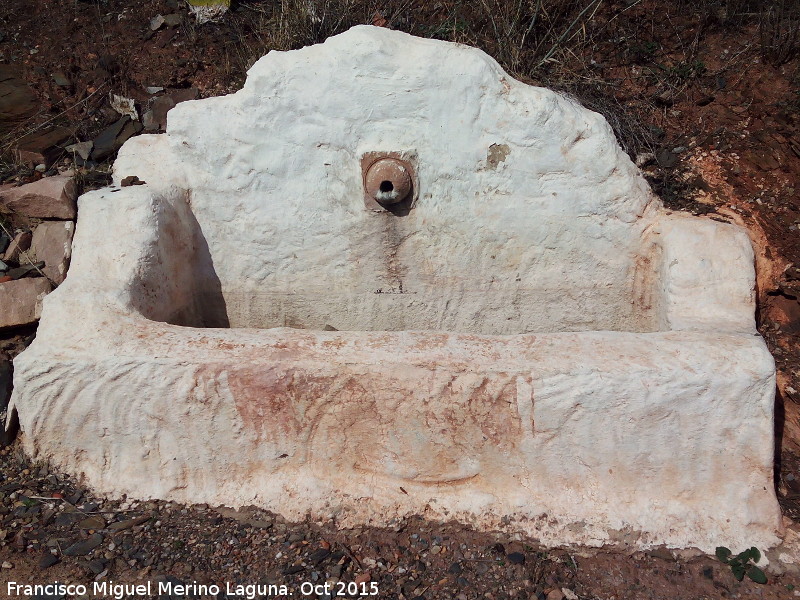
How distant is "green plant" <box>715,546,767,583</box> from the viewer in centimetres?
223

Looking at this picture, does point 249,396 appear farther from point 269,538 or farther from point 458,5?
point 458,5

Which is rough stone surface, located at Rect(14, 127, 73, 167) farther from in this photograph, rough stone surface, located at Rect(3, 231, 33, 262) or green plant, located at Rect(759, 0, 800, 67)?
green plant, located at Rect(759, 0, 800, 67)

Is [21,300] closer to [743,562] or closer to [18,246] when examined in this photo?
[18,246]

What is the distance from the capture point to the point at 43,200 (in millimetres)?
3521

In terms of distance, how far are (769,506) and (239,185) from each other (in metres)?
2.23

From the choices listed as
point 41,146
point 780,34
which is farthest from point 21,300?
point 780,34

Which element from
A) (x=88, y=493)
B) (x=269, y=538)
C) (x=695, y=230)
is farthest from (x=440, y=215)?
(x=88, y=493)

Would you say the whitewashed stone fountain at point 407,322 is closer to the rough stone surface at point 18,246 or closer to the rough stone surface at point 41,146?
the rough stone surface at point 18,246

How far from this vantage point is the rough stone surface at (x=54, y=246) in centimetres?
341

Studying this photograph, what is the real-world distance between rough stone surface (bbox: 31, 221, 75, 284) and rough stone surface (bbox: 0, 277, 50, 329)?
0.10 m

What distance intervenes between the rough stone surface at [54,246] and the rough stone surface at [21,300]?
0.32ft

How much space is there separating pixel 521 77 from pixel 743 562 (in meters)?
3.00

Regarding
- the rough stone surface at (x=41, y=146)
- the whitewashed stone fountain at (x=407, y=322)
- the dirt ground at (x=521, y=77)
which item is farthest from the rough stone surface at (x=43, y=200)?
the whitewashed stone fountain at (x=407, y=322)

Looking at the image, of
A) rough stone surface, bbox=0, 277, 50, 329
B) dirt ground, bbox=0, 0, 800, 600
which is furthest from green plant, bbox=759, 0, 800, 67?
rough stone surface, bbox=0, 277, 50, 329
